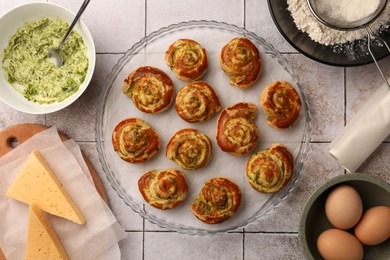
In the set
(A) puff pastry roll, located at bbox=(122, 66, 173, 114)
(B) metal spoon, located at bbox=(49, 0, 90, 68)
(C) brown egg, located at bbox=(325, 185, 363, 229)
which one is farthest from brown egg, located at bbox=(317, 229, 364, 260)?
(B) metal spoon, located at bbox=(49, 0, 90, 68)

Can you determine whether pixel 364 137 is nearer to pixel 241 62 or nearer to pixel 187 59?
pixel 241 62

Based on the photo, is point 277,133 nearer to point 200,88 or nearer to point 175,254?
point 200,88

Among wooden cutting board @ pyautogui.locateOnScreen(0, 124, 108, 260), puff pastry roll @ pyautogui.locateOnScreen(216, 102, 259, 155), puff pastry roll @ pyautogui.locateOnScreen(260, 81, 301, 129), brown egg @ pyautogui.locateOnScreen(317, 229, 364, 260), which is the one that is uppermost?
puff pastry roll @ pyautogui.locateOnScreen(260, 81, 301, 129)

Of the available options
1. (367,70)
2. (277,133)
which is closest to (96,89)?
(277,133)

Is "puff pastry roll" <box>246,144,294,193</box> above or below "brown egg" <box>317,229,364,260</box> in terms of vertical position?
above

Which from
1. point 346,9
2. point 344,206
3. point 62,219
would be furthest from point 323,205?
point 62,219

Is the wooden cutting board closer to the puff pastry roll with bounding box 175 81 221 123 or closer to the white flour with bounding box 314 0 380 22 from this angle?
the puff pastry roll with bounding box 175 81 221 123
